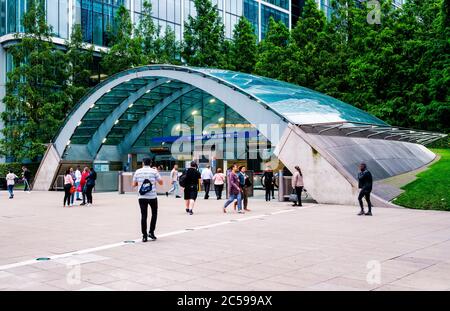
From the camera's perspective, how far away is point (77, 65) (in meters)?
40.1

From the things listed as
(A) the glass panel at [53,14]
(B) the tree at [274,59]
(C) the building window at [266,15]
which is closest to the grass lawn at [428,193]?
(B) the tree at [274,59]

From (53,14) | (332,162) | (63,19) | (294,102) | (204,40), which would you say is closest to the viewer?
(332,162)

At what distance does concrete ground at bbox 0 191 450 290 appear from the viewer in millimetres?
6051

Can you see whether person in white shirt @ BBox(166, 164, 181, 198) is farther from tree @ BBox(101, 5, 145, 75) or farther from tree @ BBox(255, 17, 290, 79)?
tree @ BBox(101, 5, 145, 75)

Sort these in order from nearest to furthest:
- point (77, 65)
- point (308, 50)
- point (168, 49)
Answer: point (308, 50) < point (77, 65) < point (168, 49)

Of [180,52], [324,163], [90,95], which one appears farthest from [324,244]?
[180,52]

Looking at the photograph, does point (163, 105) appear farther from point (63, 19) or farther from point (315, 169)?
point (63, 19)

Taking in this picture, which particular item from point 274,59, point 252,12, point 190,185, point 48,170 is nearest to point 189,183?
point 190,185

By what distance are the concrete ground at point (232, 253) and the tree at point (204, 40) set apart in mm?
28739

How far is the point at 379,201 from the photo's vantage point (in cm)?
1656

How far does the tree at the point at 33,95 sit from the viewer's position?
118 ft

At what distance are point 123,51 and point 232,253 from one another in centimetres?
3603

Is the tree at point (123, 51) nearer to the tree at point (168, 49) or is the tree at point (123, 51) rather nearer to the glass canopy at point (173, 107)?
the tree at point (168, 49)
